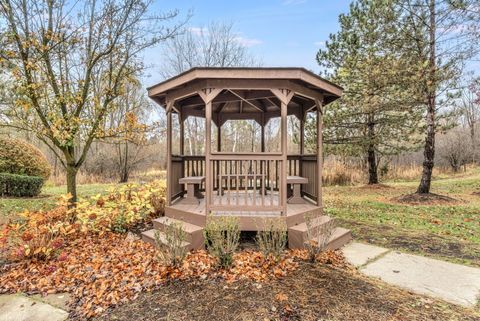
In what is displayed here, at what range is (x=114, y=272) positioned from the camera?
3496mm

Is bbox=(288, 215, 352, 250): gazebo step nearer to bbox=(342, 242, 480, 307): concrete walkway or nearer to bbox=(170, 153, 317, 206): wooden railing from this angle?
bbox=(342, 242, 480, 307): concrete walkway

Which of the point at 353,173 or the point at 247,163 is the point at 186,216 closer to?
the point at 247,163

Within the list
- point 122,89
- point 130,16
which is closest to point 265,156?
point 122,89

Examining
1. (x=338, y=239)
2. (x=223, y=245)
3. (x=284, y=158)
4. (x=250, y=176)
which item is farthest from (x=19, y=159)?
(x=338, y=239)

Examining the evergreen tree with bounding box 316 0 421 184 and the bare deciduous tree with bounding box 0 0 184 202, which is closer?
the bare deciduous tree with bounding box 0 0 184 202

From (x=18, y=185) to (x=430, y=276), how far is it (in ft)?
37.6

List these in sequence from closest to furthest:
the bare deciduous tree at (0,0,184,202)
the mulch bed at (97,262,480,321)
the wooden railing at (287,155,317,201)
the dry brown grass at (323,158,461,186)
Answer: the mulch bed at (97,262,480,321) < the bare deciduous tree at (0,0,184,202) < the wooden railing at (287,155,317,201) < the dry brown grass at (323,158,461,186)

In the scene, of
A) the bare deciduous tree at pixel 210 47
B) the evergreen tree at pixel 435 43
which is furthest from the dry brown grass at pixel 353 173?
the bare deciduous tree at pixel 210 47

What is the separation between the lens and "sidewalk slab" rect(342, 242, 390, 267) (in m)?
3.84

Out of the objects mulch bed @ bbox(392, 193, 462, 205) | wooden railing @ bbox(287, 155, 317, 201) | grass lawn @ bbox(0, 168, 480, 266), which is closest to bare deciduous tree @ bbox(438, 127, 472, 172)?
grass lawn @ bbox(0, 168, 480, 266)

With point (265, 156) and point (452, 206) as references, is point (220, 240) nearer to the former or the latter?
point (265, 156)

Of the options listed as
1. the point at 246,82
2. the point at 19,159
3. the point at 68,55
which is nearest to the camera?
the point at 246,82

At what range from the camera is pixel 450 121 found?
10.4 meters

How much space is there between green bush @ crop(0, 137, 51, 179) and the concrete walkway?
10.7 meters
